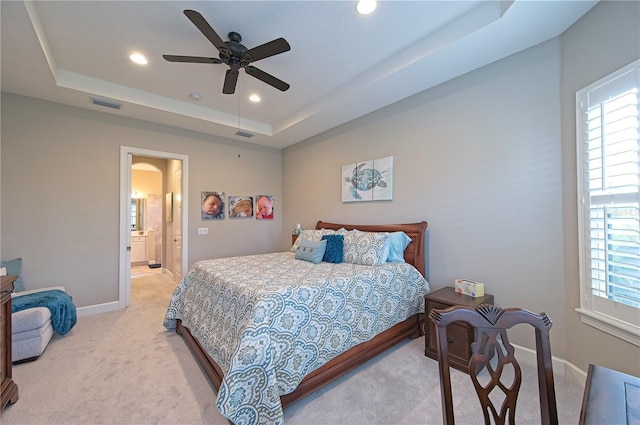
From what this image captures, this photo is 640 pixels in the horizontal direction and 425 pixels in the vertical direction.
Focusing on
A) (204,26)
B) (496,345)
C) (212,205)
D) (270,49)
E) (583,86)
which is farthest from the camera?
(212,205)

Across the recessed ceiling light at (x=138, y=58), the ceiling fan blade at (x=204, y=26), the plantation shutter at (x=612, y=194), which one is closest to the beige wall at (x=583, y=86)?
the plantation shutter at (x=612, y=194)

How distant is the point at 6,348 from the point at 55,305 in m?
1.08

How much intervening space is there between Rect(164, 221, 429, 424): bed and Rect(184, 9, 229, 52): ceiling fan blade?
196 cm

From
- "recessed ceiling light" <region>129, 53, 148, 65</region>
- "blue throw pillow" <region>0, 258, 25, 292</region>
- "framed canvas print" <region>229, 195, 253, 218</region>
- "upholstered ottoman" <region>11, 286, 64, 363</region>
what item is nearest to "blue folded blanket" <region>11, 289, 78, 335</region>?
"upholstered ottoman" <region>11, 286, 64, 363</region>

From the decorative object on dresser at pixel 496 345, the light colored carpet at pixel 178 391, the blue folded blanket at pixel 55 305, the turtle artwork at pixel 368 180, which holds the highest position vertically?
the turtle artwork at pixel 368 180

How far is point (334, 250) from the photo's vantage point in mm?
3238

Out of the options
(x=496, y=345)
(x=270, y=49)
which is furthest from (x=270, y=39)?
(x=496, y=345)

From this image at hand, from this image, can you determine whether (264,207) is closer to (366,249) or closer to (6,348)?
(366,249)

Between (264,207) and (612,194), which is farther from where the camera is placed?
(264,207)

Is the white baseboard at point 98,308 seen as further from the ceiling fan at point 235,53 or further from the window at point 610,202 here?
the window at point 610,202

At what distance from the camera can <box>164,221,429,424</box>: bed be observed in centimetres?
163

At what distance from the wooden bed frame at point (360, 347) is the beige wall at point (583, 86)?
127cm

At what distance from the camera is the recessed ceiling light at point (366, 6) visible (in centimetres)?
206

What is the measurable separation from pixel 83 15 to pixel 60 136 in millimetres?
2072
